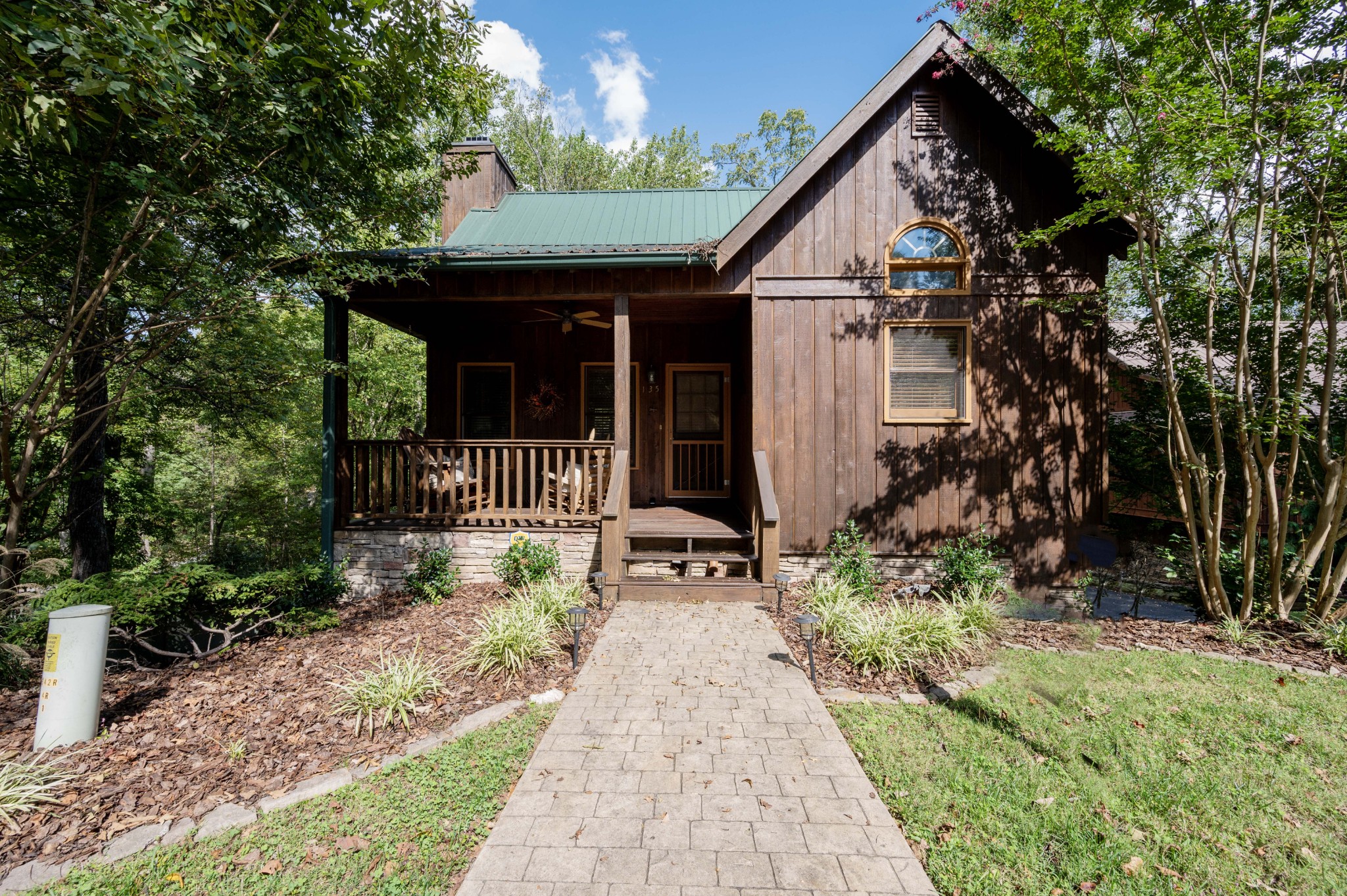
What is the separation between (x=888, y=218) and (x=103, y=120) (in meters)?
6.63

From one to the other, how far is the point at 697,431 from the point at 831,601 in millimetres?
4082

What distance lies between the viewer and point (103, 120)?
9.43 feet

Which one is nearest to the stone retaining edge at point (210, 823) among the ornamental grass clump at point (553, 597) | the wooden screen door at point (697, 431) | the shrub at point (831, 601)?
the ornamental grass clump at point (553, 597)

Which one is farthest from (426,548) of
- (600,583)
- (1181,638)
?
(1181,638)

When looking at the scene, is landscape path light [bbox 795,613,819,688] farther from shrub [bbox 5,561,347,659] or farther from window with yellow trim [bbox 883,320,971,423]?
shrub [bbox 5,561,347,659]

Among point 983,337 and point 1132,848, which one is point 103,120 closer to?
point 1132,848

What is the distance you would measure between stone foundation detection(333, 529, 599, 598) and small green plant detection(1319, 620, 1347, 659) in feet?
21.3

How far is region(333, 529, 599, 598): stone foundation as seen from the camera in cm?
621

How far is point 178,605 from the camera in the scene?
14.1ft

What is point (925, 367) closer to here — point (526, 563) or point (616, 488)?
point (616, 488)

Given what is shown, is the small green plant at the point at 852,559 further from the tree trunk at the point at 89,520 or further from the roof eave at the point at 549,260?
the tree trunk at the point at 89,520

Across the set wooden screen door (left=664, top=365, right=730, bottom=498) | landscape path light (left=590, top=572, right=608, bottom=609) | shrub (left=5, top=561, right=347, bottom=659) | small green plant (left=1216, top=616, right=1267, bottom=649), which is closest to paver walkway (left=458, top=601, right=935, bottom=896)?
landscape path light (left=590, top=572, right=608, bottom=609)

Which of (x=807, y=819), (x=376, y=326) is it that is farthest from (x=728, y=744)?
(x=376, y=326)

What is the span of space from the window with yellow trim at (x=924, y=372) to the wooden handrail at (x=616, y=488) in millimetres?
3250
